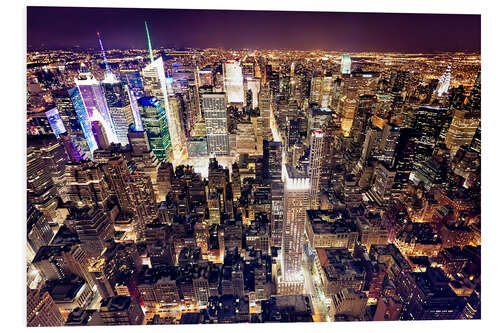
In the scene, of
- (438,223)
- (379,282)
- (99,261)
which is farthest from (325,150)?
(99,261)

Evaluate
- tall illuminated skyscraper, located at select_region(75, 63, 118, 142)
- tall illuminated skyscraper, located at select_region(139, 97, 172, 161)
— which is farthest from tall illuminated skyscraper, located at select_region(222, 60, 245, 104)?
tall illuminated skyscraper, located at select_region(75, 63, 118, 142)

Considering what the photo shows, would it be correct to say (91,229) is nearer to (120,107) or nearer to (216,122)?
(120,107)

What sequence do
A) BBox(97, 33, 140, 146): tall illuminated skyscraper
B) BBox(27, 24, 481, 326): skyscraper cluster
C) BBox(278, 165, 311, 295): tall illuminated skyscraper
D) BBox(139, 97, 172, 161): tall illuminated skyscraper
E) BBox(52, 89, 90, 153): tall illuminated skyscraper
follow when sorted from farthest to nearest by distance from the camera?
BBox(139, 97, 172, 161): tall illuminated skyscraper → BBox(97, 33, 140, 146): tall illuminated skyscraper → BBox(52, 89, 90, 153): tall illuminated skyscraper → BBox(278, 165, 311, 295): tall illuminated skyscraper → BBox(27, 24, 481, 326): skyscraper cluster

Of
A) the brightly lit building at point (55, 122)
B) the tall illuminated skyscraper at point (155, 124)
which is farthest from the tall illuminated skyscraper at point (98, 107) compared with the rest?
the tall illuminated skyscraper at point (155, 124)

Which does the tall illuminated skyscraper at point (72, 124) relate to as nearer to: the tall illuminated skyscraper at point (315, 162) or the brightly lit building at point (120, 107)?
the brightly lit building at point (120, 107)

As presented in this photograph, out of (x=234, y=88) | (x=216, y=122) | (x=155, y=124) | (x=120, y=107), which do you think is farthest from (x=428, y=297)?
(x=120, y=107)

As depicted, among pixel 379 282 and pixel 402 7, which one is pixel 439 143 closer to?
pixel 379 282

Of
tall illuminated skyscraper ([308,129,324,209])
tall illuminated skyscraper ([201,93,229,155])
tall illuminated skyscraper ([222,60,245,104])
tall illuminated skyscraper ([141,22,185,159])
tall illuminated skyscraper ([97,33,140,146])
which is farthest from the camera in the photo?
tall illuminated skyscraper ([222,60,245,104])

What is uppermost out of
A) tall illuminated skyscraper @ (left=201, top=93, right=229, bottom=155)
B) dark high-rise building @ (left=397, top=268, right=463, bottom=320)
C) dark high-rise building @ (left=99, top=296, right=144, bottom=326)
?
tall illuminated skyscraper @ (left=201, top=93, right=229, bottom=155)

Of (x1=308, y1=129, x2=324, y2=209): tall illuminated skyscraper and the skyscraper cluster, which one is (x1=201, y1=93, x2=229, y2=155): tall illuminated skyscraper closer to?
the skyscraper cluster
